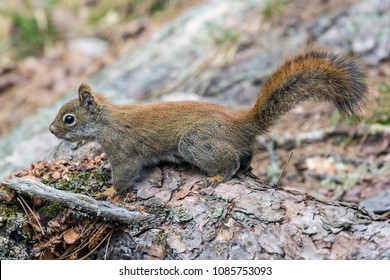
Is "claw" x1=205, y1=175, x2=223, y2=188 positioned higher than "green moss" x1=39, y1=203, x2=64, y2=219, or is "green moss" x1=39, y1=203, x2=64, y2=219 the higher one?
"green moss" x1=39, y1=203, x2=64, y2=219

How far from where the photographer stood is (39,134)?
551 cm

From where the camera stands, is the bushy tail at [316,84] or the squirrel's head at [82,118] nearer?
the bushy tail at [316,84]

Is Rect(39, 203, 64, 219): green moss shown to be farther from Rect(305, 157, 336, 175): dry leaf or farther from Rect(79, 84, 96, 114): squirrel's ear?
Rect(305, 157, 336, 175): dry leaf

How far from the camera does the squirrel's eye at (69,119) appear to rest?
12.2 ft

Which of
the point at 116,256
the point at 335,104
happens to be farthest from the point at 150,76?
the point at 116,256

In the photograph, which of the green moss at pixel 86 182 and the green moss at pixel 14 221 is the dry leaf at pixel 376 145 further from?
the green moss at pixel 14 221

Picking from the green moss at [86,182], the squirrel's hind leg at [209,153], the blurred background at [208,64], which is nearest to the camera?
the green moss at [86,182]

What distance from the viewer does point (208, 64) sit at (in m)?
6.25

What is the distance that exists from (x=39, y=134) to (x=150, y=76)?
1.54 meters

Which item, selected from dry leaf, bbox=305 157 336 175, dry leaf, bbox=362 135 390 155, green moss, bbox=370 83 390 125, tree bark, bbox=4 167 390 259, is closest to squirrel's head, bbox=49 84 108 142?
tree bark, bbox=4 167 390 259

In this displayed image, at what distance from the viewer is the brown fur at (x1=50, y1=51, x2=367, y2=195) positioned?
10.5 ft

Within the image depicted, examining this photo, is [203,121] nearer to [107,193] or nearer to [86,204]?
[107,193]

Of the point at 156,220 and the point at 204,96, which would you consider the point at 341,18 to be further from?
the point at 156,220

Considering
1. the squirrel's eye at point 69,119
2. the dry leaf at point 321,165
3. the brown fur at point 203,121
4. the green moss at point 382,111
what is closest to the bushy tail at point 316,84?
the brown fur at point 203,121
